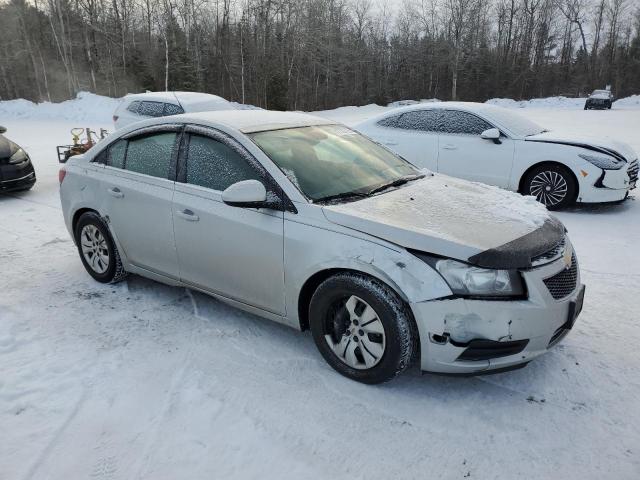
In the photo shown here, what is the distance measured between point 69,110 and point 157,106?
60.9ft

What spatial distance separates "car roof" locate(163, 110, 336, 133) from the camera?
374cm

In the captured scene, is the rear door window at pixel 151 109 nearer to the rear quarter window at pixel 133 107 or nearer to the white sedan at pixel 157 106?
the white sedan at pixel 157 106

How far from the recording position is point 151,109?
11.0 m

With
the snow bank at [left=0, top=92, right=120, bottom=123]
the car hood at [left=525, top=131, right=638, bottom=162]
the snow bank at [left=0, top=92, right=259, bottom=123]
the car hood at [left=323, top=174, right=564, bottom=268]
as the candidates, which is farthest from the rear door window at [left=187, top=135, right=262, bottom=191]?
the snow bank at [left=0, top=92, right=120, bottom=123]

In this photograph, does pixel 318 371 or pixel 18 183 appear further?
pixel 18 183

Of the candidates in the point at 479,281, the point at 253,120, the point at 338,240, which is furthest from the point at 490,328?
the point at 253,120

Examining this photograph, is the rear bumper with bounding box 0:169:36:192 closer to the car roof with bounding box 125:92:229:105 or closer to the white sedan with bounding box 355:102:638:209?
the car roof with bounding box 125:92:229:105

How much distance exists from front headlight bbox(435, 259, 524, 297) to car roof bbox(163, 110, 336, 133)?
6.05ft

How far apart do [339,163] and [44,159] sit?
10.9m

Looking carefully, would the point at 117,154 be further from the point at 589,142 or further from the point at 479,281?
the point at 589,142

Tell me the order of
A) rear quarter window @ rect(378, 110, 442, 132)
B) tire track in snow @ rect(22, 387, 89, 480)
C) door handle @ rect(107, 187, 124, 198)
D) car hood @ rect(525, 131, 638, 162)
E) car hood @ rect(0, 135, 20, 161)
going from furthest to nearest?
car hood @ rect(0, 135, 20, 161) < rear quarter window @ rect(378, 110, 442, 132) < car hood @ rect(525, 131, 638, 162) < door handle @ rect(107, 187, 124, 198) < tire track in snow @ rect(22, 387, 89, 480)

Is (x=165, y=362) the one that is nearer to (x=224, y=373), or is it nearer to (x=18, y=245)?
(x=224, y=373)

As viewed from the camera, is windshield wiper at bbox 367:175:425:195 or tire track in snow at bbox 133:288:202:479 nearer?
tire track in snow at bbox 133:288:202:479

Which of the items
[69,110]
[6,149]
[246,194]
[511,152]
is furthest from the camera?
[69,110]
